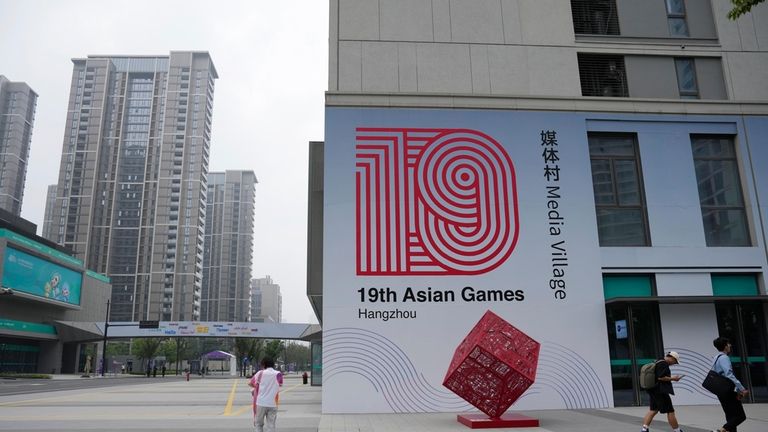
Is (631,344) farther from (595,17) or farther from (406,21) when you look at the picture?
(406,21)

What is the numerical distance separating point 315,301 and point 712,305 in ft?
41.7

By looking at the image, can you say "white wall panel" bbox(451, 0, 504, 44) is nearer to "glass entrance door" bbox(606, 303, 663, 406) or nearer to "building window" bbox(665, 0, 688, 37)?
"building window" bbox(665, 0, 688, 37)

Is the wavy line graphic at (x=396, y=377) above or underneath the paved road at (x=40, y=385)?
above

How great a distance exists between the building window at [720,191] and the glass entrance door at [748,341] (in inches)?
81.8

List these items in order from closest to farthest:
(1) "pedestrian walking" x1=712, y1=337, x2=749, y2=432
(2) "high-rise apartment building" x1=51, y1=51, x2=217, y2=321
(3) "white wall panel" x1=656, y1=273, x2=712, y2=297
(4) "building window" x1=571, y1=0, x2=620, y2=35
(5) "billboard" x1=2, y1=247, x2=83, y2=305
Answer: (1) "pedestrian walking" x1=712, y1=337, x2=749, y2=432
(3) "white wall panel" x1=656, y1=273, x2=712, y2=297
(4) "building window" x1=571, y1=0, x2=620, y2=35
(5) "billboard" x1=2, y1=247, x2=83, y2=305
(2) "high-rise apartment building" x1=51, y1=51, x2=217, y2=321

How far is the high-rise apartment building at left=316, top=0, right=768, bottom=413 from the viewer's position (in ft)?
49.5

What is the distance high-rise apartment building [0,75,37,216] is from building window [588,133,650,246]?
422 feet

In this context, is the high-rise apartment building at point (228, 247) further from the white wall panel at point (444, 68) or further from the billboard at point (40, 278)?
the white wall panel at point (444, 68)

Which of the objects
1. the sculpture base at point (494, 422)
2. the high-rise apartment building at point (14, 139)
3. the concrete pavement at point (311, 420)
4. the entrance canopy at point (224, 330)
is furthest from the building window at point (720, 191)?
the high-rise apartment building at point (14, 139)

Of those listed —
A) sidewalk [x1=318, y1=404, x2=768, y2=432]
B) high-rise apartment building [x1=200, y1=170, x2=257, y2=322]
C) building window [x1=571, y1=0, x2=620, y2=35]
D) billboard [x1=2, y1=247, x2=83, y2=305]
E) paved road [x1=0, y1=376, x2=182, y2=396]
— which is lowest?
paved road [x1=0, y1=376, x2=182, y2=396]

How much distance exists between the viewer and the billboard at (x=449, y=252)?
14656 millimetres

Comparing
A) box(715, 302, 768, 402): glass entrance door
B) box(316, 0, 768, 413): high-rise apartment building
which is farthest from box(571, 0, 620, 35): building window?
box(715, 302, 768, 402): glass entrance door

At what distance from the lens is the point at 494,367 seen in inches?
423

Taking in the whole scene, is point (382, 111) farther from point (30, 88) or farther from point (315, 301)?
point (30, 88)
